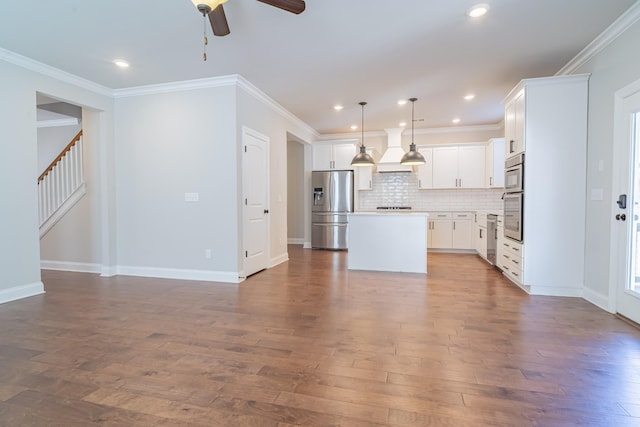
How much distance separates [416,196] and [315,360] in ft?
19.8

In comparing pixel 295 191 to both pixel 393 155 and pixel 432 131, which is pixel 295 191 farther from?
pixel 432 131

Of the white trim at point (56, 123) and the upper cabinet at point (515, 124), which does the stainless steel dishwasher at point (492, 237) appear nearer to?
the upper cabinet at point (515, 124)

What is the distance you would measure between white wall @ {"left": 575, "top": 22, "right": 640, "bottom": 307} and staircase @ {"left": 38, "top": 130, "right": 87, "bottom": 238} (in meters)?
7.00

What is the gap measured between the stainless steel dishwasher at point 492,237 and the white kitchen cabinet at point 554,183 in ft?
4.61

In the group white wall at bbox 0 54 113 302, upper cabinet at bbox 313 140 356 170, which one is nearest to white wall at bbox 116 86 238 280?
white wall at bbox 0 54 113 302

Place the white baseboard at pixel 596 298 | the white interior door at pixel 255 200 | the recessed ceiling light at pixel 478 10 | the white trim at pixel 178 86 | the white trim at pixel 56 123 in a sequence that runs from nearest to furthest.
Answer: the recessed ceiling light at pixel 478 10 → the white baseboard at pixel 596 298 → the white trim at pixel 178 86 → the white interior door at pixel 255 200 → the white trim at pixel 56 123

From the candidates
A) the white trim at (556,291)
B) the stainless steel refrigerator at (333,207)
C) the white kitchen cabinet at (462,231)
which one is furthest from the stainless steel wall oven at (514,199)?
the stainless steel refrigerator at (333,207)

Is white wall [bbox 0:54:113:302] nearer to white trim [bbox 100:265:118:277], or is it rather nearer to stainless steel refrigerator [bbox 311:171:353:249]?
white trim [bbox 100:265:118:277]

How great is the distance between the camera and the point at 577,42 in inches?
137

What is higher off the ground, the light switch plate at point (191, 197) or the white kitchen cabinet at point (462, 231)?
the light switch plate at point (191, 197)

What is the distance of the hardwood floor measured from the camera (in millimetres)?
1657

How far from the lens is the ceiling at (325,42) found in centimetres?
282

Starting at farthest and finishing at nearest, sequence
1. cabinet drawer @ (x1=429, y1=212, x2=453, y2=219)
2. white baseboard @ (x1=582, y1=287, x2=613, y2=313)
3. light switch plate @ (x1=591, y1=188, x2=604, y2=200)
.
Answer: cabinet drawer @ (x1=429, y1=212, x2=453, y2=219) → light switch plate @ (x1=591, y1=188, x2=604, y2=200) → white baseboard @ (x1=582, y1=287, x2=613, y2=313)

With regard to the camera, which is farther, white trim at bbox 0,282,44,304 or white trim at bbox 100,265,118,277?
white trim at bbox 100,265,118,277
